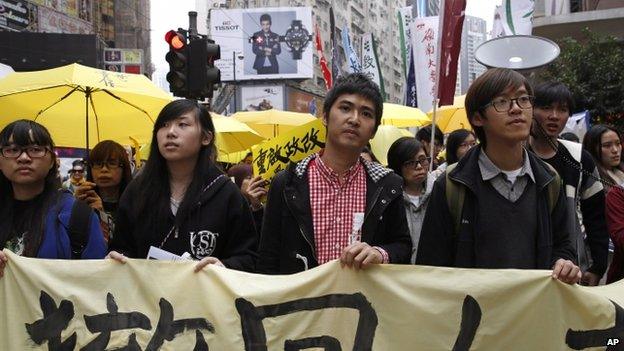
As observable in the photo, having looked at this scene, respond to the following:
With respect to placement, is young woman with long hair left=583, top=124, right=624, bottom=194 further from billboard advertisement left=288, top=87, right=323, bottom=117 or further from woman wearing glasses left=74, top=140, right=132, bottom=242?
billboard advertisement left=288, top=87, right=323, bottom=117

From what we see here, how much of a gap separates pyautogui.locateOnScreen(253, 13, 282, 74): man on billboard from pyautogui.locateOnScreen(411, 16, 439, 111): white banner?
39.5 m

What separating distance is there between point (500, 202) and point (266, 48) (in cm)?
5125

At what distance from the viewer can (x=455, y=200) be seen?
9.52ft

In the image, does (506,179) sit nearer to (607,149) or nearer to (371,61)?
(607,149)

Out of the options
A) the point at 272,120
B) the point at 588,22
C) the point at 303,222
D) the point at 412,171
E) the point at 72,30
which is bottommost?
the point at 272,120

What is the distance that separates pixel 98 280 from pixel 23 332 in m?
0.35

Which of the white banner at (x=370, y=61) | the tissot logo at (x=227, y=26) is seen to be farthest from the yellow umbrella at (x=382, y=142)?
the tissot logo at (x=227, y=26)

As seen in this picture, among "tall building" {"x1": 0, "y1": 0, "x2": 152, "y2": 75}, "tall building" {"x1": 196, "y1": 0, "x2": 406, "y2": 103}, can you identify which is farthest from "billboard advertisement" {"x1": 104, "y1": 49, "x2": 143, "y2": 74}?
"tall building" {"x1": 196, "y1": 0, "x2": 406, "y2": 103}

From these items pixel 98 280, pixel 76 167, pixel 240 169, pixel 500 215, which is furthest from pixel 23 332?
pixel 76 167

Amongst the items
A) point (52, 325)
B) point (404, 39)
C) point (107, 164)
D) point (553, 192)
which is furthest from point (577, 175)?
point (404, 39)

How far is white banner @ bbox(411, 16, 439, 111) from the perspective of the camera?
12016mm

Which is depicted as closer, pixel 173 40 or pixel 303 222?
pixel 303 222

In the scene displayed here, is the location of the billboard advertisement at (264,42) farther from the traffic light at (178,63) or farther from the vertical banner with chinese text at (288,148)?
the vertical banner with chinese text at (288,148)

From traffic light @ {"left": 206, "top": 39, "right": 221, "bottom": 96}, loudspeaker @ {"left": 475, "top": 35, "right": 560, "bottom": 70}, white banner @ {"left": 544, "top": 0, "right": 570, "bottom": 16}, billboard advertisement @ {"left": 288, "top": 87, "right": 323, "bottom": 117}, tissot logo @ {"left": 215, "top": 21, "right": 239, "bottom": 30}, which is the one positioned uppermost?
white banner @ {"left": 544, "top": 0, "right": 570, "bottom": 16}
